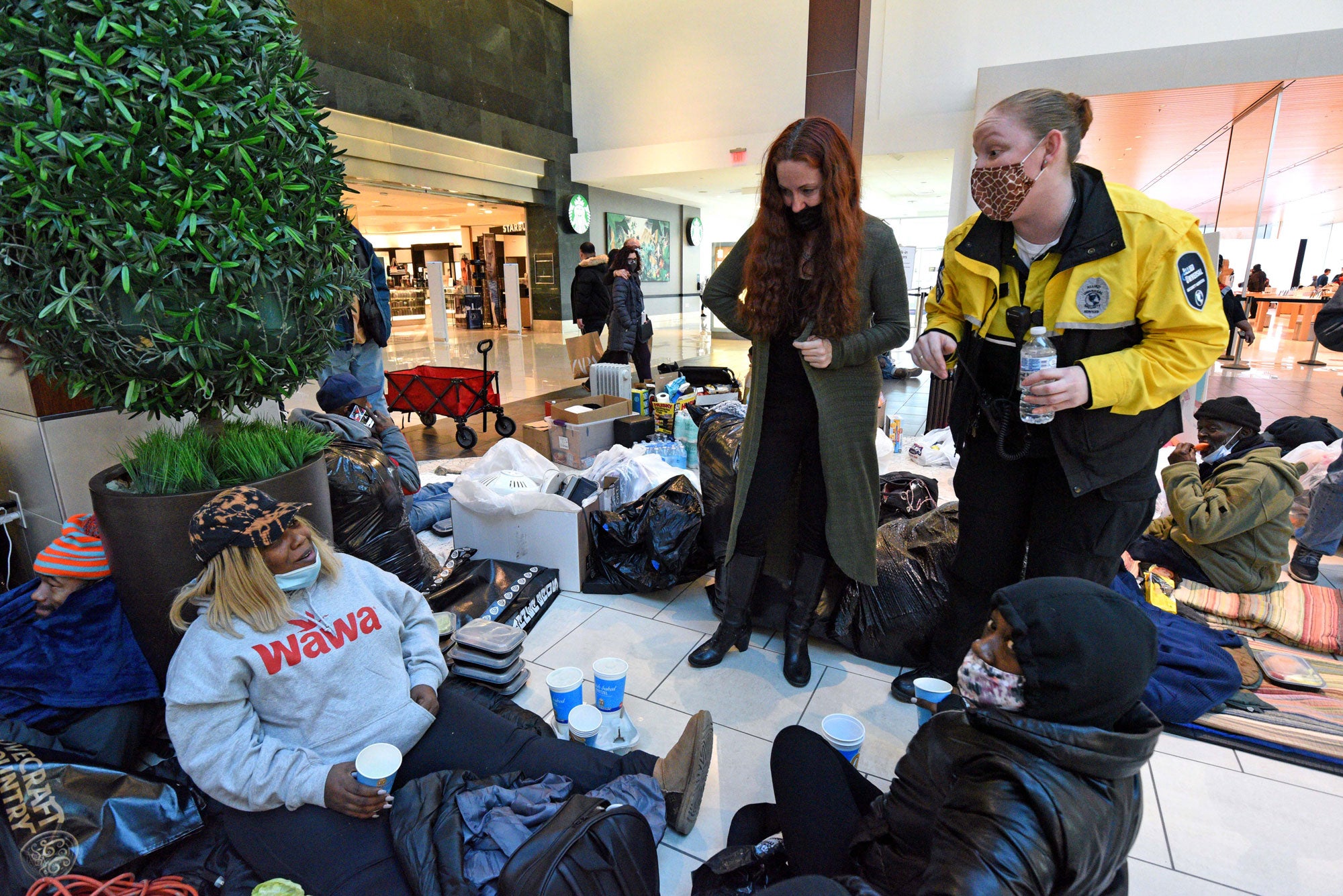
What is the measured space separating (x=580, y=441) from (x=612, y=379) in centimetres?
149

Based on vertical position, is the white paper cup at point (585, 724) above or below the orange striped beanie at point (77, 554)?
below

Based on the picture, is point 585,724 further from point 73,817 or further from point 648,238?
point 648,238

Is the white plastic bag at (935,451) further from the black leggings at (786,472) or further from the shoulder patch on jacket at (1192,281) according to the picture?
the shoulder patch on jacket at (1192,281)

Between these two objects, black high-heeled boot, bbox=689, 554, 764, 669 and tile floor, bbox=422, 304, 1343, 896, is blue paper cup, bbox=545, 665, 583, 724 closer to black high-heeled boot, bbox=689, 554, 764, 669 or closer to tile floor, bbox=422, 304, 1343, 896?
tile floor, bbox=422, 304, 1343, 896

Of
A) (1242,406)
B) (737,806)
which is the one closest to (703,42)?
(1242,406)

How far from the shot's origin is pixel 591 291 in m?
8.23

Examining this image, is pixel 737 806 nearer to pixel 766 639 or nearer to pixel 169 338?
pixel 766 639

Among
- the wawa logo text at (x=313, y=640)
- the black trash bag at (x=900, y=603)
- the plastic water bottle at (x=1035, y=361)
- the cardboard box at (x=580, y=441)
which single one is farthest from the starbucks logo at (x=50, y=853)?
the cardboard box at (x=580, y=441)

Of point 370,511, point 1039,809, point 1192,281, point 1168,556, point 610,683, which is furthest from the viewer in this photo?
point 1168,556

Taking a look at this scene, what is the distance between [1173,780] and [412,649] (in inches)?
81.3

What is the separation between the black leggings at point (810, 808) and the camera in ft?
4.15

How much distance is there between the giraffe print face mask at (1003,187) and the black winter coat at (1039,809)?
1066mm

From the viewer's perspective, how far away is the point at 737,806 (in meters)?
1.73

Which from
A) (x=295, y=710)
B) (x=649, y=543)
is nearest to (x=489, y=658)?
(x=295, y=710)
